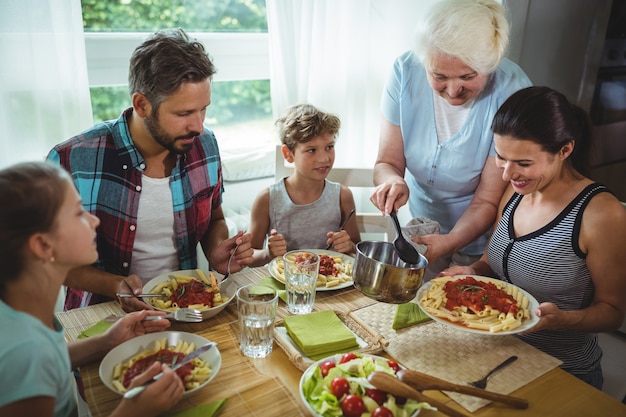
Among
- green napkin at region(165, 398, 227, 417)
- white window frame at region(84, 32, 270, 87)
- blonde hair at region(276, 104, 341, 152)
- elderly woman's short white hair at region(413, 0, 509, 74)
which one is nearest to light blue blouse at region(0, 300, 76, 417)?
green napkin at region(165, 398, 227, 417)

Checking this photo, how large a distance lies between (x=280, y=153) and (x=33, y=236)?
64.5 inches

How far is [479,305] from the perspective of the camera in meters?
1.55

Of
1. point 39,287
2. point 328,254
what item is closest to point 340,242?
point 328,254

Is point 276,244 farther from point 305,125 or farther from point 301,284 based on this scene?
point 305,125

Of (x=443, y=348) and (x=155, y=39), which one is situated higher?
(x=155, y=39)

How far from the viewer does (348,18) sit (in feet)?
10.0

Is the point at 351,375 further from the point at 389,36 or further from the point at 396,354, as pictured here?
the point at 389,36

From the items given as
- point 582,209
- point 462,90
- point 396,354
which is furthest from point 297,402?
point 462,90

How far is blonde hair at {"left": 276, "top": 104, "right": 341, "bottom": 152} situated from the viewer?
2293mm

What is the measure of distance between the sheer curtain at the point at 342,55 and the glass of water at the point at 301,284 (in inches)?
63.2

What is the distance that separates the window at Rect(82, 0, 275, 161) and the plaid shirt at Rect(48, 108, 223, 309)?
98 centimetres

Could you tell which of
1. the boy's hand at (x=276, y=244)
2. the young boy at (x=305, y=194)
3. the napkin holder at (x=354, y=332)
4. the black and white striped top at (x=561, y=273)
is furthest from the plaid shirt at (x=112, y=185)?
the black and white striped top at (x=561, y=273)

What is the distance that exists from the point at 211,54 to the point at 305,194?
115 cm

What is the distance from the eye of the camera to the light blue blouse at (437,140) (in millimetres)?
2164
